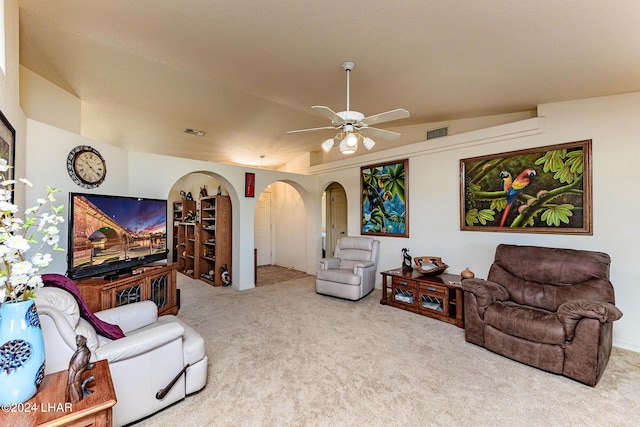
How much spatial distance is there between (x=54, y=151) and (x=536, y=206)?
5.27 metres

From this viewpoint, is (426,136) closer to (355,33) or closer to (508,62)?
(508,62)

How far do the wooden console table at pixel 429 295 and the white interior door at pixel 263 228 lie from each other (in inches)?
164

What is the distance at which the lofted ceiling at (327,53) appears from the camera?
1.92 m

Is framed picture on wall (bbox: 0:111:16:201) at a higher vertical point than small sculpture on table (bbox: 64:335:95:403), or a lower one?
higher

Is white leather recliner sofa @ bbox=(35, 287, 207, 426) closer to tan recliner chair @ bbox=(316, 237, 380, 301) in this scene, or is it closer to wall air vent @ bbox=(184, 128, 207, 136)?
tan recliner chair @ bbox=(316, 237, 380, 301)

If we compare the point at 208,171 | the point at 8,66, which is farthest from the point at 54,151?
the point at 208,171

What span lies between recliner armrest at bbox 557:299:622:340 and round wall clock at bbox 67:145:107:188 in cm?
478

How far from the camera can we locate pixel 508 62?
7.95ft

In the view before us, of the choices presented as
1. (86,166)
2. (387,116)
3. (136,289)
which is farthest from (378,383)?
(86,166)

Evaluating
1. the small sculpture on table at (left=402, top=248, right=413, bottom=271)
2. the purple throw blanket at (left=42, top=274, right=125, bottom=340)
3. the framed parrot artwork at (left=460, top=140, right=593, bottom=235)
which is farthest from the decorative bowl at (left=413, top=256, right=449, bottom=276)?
the purple throw blanket at (left=42, top=274, right=125, bottom=340)

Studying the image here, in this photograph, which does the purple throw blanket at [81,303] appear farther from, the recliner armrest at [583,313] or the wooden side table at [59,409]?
the recliner armrest at [583,313]

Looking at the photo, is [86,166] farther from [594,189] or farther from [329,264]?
[594,189]

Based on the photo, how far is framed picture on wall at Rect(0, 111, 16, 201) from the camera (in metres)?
1.67

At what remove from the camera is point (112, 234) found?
2936 mm
